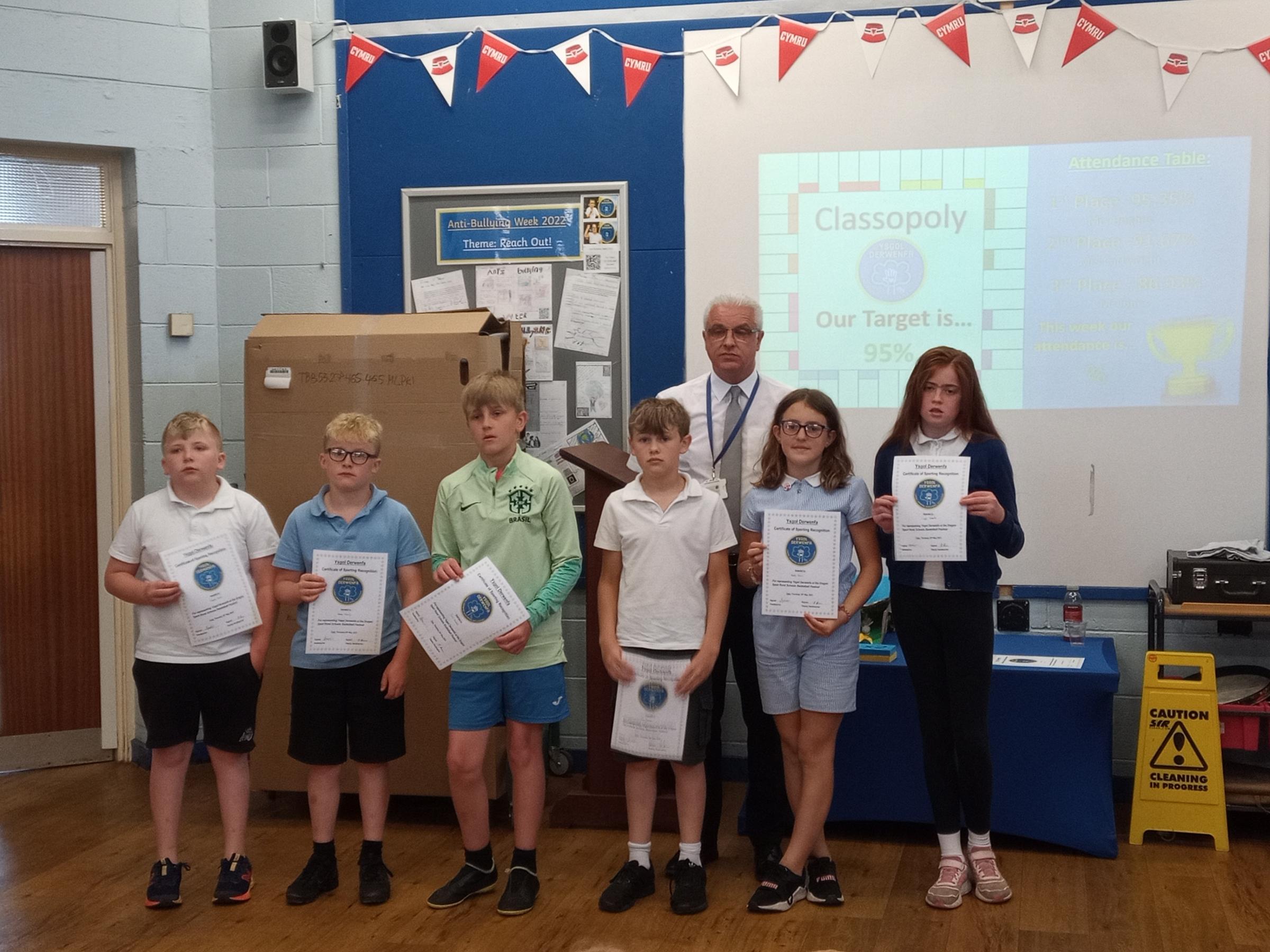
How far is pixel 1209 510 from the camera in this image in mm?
3584

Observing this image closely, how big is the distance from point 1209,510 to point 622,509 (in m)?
1.97

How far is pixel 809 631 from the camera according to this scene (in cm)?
279

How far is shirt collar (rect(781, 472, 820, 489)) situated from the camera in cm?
281

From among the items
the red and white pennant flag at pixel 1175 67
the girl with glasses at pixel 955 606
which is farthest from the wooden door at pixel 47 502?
the red and white pennant flag at pixel 1175 67

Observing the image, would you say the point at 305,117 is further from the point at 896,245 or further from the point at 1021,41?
the point at 1021,41

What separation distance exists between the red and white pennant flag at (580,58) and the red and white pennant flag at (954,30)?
1113mm

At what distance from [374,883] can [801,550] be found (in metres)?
1.35

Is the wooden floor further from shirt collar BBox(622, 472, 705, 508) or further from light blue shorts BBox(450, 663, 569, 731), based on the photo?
shirt collar BBox(622, 472, 705, 508)

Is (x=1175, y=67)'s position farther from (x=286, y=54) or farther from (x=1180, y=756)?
(x=286, y=54)

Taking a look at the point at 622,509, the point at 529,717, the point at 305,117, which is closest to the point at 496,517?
the point at 622,509

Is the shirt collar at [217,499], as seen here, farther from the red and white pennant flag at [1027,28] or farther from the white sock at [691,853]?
the red and white pennant flag at [1027,28]

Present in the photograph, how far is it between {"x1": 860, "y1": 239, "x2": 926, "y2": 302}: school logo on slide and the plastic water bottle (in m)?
1.09

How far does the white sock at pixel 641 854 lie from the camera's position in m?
2.86

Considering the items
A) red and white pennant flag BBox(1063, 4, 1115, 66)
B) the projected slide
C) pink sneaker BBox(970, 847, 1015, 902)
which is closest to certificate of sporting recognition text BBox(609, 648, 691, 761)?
pink sneaker BBox(970, 847, 1015, 902)
